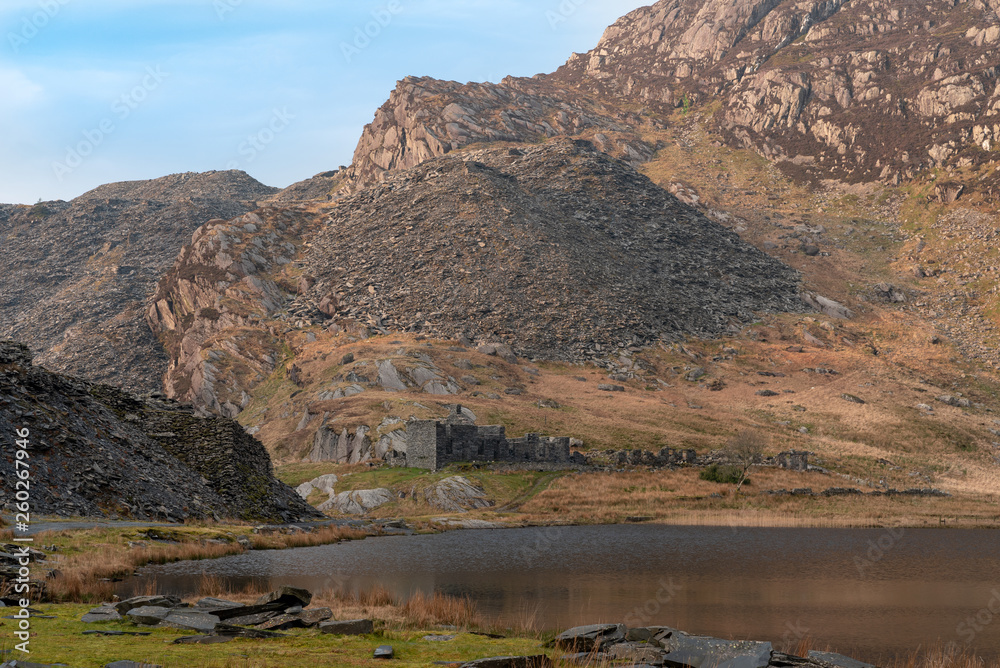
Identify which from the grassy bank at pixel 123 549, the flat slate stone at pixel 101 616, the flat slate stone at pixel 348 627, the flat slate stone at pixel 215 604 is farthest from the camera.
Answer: the grassy bank at pixel 123 549

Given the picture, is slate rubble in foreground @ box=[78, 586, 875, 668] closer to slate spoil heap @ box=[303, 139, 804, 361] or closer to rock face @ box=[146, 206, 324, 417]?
rock face @ box=[146, 206, 324, 417]

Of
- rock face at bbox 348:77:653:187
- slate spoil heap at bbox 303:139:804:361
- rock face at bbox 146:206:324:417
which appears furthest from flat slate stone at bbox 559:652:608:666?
rock face at bbox 348:77:653:187

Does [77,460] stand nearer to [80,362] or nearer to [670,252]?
[80,362]

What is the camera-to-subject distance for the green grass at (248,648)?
1216 cm

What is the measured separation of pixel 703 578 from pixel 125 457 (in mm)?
28834

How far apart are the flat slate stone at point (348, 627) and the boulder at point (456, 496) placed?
4363 cm

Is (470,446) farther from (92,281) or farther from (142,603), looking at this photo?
(92,281)

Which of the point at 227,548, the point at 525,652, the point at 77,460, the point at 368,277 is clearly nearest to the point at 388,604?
the point at 525,652

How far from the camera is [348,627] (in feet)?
53.5

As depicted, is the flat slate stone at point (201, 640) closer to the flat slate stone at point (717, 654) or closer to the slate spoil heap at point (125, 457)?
the flat slate stone at point (717, 654)

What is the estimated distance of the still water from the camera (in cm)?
2177

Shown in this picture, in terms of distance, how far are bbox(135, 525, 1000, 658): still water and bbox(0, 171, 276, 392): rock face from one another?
307ft

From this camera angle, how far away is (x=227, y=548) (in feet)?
108

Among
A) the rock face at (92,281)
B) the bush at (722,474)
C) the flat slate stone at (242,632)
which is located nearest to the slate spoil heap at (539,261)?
the rock face at (92,281)
